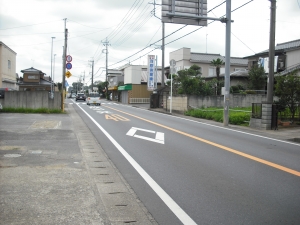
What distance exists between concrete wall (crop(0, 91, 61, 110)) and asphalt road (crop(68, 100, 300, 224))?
1639 centimetres

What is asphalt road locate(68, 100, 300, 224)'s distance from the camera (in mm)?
5008

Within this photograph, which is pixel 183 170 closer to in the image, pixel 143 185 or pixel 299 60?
pixel 143 185

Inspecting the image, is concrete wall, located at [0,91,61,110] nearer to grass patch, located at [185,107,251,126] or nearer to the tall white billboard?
grass patch, located at [185,107,251,126]

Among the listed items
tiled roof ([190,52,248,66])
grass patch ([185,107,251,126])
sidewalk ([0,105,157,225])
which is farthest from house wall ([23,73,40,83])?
sidewalk ([0,105,157,225])

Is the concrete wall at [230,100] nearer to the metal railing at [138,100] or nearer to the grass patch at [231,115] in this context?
the grass patch at [231,115]

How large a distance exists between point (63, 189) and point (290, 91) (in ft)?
50.1

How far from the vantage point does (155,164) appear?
27.2ft

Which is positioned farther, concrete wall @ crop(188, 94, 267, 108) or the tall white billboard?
concrete wall @ crop(188, 94, 267, 108)

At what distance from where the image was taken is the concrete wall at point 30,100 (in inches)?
1024

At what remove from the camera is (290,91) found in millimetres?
17953

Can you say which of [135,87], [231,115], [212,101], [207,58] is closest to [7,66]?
[135,87]

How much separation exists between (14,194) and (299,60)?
1300 inches

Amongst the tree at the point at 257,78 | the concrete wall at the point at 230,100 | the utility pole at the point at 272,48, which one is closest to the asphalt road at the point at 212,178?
the utility pole at the point at 272,48

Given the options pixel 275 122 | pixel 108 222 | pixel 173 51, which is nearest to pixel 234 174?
pixel 108 222
